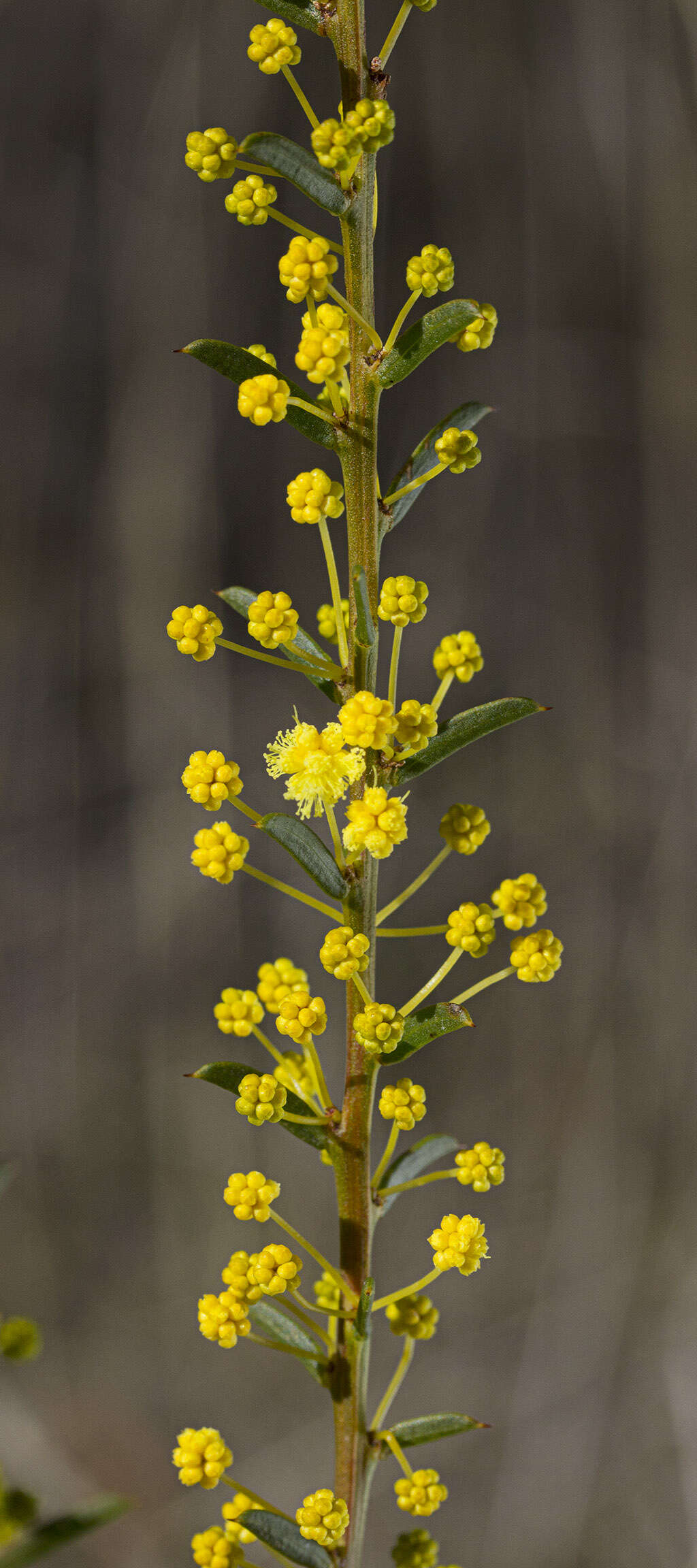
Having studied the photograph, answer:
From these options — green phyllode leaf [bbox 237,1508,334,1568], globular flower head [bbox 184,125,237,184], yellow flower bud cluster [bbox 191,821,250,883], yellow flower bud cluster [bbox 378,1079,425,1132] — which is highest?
globular flower head [bbox 184,125,237,184]

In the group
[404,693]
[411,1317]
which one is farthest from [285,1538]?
[404,693]

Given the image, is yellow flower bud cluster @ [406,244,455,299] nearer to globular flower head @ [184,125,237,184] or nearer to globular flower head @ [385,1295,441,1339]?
globular flower head @ [184,125,237,184]

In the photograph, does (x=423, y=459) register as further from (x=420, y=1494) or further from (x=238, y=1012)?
(x=420, y=1494)

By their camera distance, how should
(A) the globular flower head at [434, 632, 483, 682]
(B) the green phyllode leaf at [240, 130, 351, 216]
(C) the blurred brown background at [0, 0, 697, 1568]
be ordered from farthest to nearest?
(C) the blurred brown background at [0, 0, 697, 1568]
(A) the globular flower head at [434, 632, 483, 682]
(B) the green phyllode leaf at [240, 130, 351, 216]

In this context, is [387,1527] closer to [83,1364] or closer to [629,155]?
[83,1364]

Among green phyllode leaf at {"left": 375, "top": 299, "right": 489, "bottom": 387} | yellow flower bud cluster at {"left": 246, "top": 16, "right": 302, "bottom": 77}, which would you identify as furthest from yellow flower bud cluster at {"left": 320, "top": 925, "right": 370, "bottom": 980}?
yellow flower bud cluster at {"left": 246, "top": 16, "right": 302, "bottom": 77}
